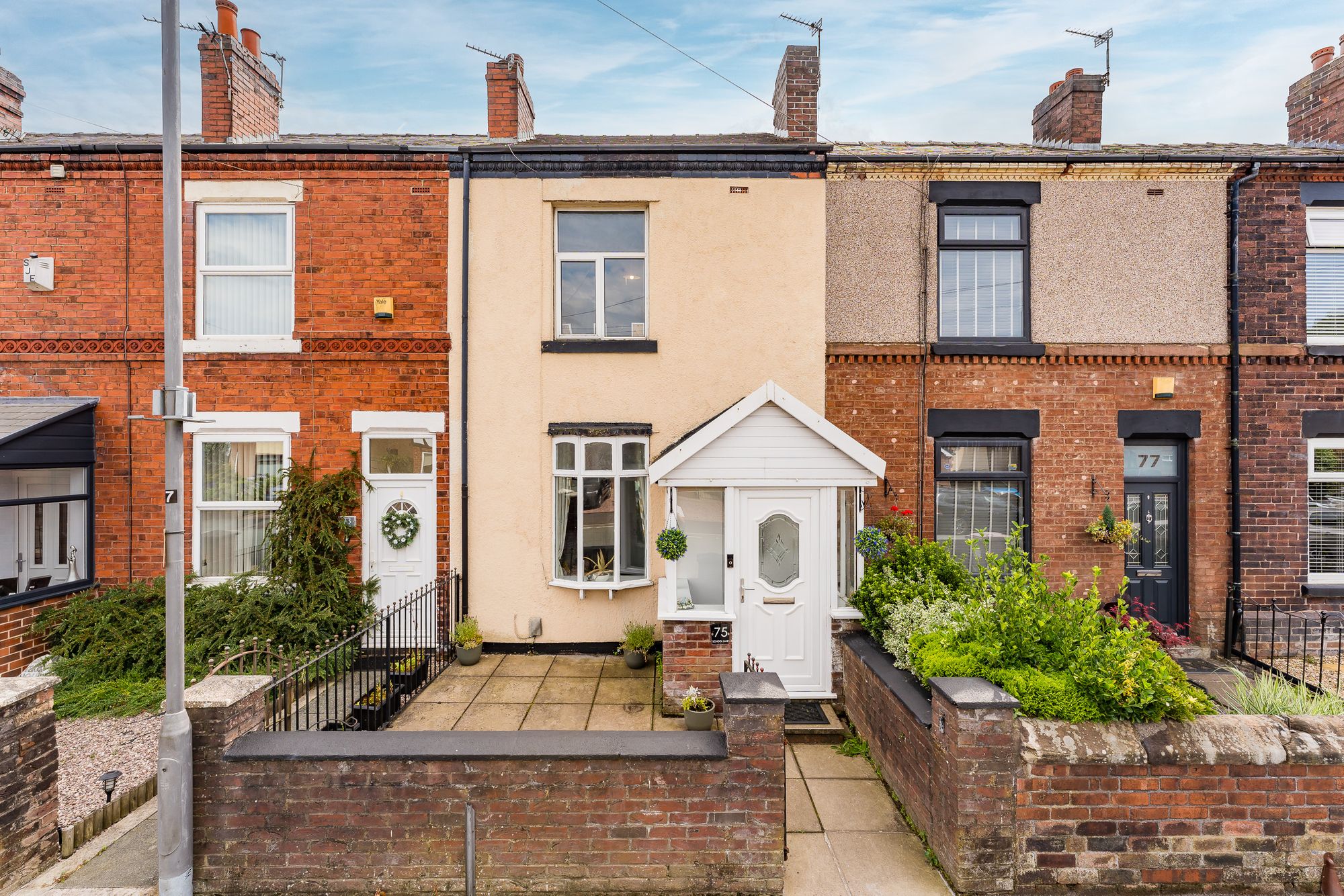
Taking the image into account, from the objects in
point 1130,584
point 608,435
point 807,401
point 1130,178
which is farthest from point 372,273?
point 1130,584

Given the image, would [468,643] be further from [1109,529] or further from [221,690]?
[1109,529]

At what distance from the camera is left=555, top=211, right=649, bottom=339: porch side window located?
8125mm

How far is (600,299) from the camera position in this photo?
811 cm

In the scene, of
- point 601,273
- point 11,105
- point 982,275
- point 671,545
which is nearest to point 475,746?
point 671,545

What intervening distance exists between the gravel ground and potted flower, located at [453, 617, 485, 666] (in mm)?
2921

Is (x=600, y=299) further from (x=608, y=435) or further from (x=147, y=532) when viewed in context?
(x=147, y=532)

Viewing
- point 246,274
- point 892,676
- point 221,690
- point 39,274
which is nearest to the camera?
point 221,690

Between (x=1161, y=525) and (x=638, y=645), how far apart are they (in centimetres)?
773

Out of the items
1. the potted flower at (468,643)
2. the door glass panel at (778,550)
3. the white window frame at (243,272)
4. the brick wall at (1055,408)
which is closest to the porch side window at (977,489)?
the brick wall at (1055,408)

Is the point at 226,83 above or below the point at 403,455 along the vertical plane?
above

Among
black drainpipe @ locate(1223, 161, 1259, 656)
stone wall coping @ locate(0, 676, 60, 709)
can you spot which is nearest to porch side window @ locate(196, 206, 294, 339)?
stone wall coping @ locate(0, 676, 60, 709)

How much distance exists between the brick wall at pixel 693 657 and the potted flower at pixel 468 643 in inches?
108

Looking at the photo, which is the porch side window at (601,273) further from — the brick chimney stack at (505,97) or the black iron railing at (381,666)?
the black iron railing at (381,666)

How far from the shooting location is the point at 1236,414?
27.2 feet
